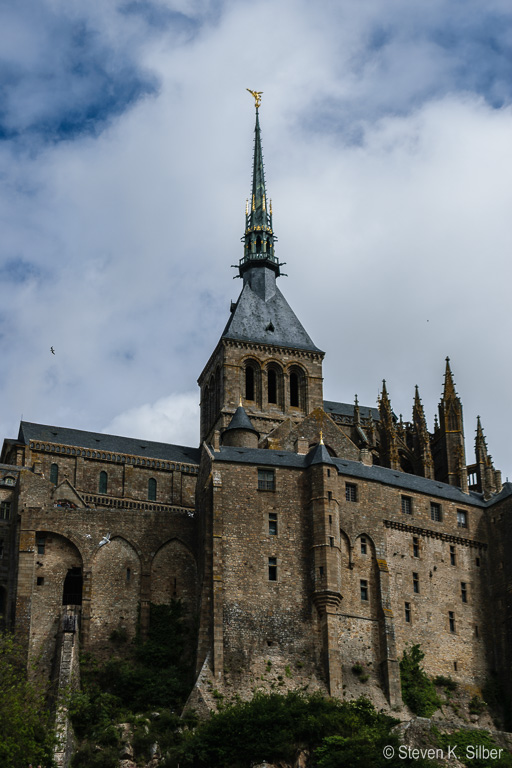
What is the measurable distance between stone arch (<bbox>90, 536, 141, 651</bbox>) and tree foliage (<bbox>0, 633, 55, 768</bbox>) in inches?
242

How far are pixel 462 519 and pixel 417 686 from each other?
40.9 ft

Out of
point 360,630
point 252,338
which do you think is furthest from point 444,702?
point 252,338

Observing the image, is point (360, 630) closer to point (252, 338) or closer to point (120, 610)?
point (120, 610)

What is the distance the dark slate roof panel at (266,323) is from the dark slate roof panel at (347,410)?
4.37 metres

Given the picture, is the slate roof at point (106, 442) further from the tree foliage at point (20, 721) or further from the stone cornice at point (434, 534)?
the tree foliage at point (20, 721)

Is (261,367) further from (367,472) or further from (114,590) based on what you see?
(114,590)

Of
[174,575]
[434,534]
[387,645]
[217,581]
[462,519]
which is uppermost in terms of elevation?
[462,519]

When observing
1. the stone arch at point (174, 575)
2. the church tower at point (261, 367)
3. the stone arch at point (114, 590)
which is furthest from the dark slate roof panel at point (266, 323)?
the stone arch at point (114, 590)

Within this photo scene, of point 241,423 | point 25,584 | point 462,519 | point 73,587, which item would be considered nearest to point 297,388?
point 241,423

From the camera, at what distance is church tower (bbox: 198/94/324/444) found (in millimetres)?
95875

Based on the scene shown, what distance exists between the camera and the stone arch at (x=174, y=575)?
73188 mm

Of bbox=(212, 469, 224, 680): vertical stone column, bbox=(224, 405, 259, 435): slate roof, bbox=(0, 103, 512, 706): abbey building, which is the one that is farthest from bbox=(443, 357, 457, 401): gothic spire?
bbox=(212, 469, 224, 680): vertical stone column

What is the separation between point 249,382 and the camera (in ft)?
321

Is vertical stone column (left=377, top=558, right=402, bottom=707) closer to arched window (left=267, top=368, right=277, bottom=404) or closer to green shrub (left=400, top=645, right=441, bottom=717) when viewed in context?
green shrub (left=400, top=645, right=441, bottom=717)
